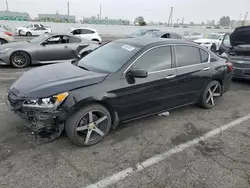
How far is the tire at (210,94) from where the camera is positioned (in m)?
4.67

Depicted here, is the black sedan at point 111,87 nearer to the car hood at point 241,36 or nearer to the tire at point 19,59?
the car hood at point 241,36

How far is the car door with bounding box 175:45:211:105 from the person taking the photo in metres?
4.11

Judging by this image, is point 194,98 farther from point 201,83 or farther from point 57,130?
point 57,130

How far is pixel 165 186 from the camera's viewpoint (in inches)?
97.5

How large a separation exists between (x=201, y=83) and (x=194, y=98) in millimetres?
347

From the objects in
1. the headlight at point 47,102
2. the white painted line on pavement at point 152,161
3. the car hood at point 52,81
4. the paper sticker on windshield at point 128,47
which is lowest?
the white painted line on pavement at point 152,161

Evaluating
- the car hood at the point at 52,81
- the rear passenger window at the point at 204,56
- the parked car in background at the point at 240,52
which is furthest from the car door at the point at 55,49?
the parked car in background at the point at 240,52

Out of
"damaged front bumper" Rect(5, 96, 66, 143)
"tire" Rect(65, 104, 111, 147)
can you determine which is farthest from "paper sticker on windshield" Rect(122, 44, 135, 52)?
"damaged front bumper" Rect(5, 96, 66, 143)

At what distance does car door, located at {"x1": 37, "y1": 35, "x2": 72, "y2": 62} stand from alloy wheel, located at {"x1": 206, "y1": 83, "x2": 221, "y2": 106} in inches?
234

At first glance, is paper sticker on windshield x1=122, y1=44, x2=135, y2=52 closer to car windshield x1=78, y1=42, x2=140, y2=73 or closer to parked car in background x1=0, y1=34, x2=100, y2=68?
car windshield x1=78, y1=42, x2=140, y2=73

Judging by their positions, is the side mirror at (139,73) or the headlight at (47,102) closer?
the headlight at (47,102)

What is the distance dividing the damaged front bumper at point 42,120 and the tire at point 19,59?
5.55 m

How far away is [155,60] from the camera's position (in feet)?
12.4

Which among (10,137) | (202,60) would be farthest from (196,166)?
(10,137)
